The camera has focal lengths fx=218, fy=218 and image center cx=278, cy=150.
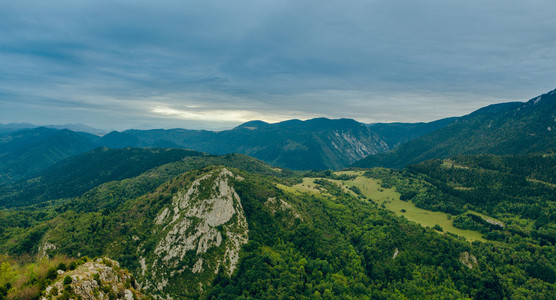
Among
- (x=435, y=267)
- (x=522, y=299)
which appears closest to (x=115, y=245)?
(x=435, y=267)

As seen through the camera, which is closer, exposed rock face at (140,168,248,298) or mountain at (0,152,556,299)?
mountain at (0,152,556,299)

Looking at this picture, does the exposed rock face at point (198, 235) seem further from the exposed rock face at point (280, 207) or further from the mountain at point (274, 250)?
the exposed rock face at point (280, 207)

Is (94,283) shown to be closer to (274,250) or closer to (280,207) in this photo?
(274,250)

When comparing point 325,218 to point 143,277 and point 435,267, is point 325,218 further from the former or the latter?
point 143,277

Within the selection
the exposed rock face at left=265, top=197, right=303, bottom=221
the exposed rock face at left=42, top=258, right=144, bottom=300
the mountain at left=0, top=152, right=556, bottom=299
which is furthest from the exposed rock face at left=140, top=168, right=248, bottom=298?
the exposed rock face at left=42, top=258, right=144, bottom=300

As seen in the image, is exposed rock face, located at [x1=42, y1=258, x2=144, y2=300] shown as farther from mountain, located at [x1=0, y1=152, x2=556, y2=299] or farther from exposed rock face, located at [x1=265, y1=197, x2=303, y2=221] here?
exposed rock face, located at [x1=265, y1=197, x2=303, y2=221]

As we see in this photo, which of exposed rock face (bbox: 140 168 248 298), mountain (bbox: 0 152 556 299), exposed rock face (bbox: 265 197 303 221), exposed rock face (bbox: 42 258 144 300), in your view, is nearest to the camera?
exposed rock face (bbox: 42 258 144 300)

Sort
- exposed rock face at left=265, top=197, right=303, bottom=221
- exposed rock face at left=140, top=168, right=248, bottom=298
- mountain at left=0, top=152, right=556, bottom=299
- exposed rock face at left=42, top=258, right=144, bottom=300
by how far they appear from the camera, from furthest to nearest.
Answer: exposed rock face at left=265, top=197, right=303, bottom=221, exposed rock face at left=140, top=168, right=248, bottom=298, mountain at left=0, top=152, right=556, bottom=299, exposed rock face at left=42, top=258, right=144, bottom=300
